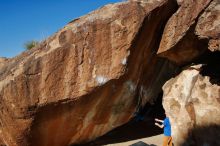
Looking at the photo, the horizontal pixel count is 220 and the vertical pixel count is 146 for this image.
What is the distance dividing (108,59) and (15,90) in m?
1.72

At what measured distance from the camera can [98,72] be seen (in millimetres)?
6352

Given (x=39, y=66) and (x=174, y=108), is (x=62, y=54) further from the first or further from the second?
(x=174, y=108)

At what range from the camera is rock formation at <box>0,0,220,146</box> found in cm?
627

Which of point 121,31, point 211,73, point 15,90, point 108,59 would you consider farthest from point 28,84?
point 211,73

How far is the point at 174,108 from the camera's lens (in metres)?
6.81

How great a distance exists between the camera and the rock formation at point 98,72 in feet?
20.6

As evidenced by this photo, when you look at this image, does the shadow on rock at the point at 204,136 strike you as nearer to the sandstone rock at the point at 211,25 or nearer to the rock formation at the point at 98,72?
the rock formation at the point at 98,72

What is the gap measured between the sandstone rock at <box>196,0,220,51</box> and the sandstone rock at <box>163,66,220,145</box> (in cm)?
106

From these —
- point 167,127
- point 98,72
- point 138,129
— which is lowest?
point 138,129

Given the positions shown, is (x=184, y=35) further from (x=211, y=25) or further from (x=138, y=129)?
(x=138, y=129)

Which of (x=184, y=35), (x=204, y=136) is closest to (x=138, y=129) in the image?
(x=204, y=136)

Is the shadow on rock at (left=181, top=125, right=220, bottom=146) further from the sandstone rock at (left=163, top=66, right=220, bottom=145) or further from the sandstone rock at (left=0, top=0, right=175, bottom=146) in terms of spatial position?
the sandstone rock at (left=0, top=0, right=175, bottom=146)

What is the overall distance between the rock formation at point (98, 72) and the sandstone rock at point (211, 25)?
0.43ft

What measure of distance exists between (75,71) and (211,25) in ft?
7.93
